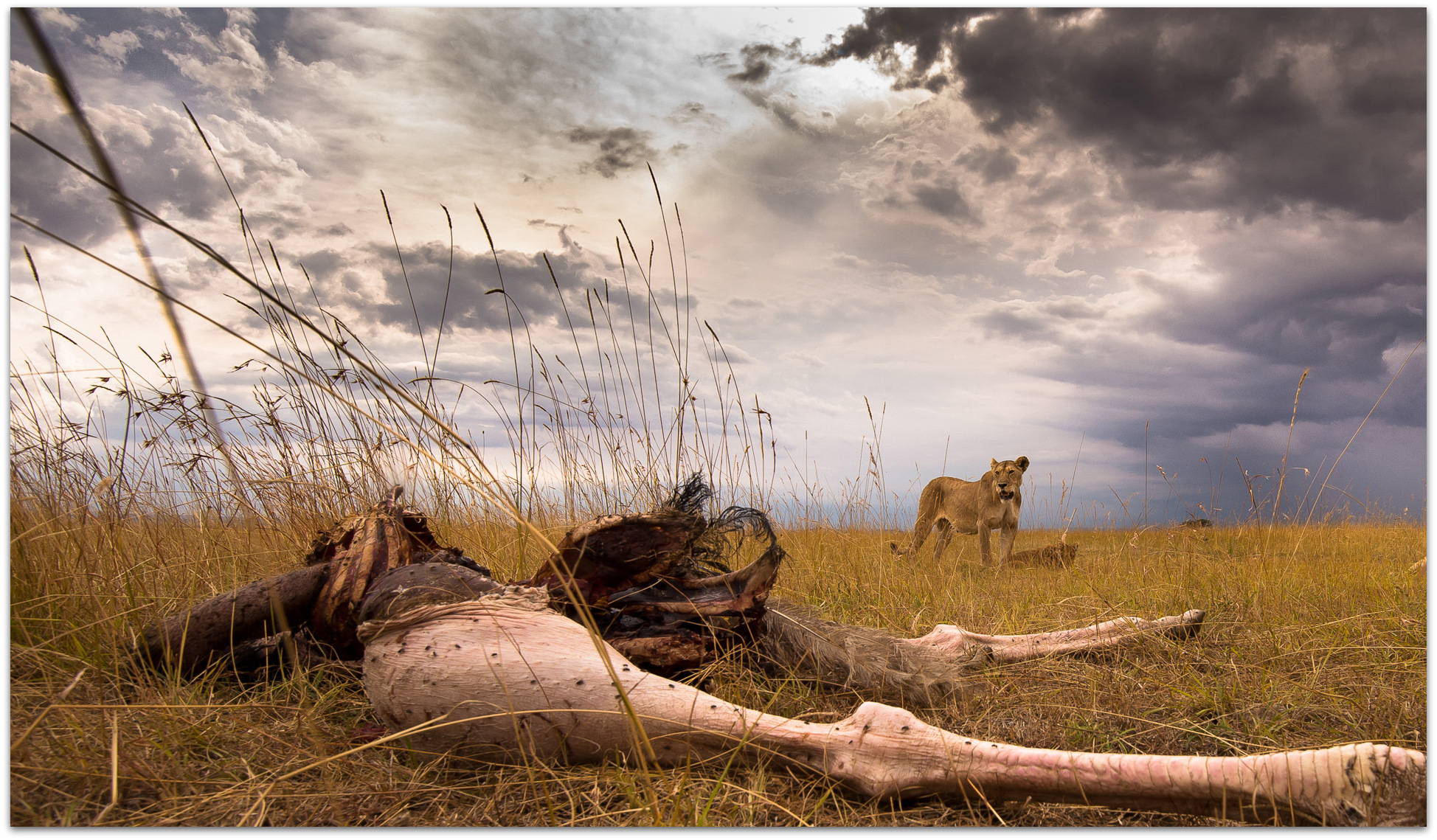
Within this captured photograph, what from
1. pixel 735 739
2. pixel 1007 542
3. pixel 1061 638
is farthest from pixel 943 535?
pixel 735 739

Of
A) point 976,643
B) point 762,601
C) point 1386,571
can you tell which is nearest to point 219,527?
point 762,601

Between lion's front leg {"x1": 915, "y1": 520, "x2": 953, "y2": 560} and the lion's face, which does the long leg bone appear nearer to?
the lion's face

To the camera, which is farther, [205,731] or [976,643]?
[976,643]

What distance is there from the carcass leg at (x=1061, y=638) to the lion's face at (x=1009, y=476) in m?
5.66

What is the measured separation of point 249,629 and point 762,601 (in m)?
1.82

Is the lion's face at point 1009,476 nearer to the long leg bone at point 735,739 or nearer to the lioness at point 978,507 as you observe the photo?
the lioness at point 978,507

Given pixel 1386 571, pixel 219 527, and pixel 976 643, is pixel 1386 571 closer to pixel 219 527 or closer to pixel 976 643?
pixel 976 643

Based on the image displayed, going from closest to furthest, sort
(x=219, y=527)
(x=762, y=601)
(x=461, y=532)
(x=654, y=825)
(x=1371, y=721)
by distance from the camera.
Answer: (x=654, y=825), (x=1371, y=721), (x=762, y=601), (x=219, y=527), (x=461, y=532)

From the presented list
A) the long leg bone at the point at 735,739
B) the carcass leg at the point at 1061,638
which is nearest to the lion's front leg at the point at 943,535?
the carcass leg at the point at 1061,638

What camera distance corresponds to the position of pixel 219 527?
13.3 ft

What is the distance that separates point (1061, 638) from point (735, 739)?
1.80m

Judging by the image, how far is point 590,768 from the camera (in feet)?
6.10

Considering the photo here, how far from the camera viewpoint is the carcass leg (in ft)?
9.29

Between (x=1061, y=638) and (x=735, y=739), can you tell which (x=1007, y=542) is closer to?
(x=1061, y=638)
